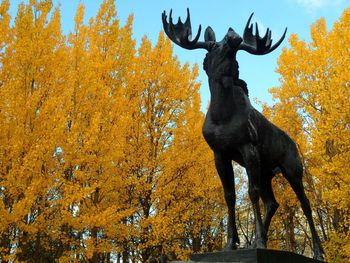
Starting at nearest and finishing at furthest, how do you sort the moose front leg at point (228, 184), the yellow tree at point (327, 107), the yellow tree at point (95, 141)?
the moose front leg at point (228, 184), the yellow tree at point (95, 141), the yellow tree at point (327, 107)

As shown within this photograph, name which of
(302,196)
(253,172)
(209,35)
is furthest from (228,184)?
(209,35)

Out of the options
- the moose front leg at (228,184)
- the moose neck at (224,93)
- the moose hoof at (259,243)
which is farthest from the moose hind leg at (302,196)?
the moose hoof at (259,243)

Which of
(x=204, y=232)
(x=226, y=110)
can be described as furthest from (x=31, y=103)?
(x=204, y=232)

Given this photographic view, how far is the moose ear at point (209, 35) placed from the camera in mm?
4854

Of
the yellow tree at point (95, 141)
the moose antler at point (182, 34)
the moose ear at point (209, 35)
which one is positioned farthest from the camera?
the yellow tree at point (95, 141)

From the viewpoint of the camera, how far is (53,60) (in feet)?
32.8

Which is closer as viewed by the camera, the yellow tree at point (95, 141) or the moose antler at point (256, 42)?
the moose antler at point (256, 42)

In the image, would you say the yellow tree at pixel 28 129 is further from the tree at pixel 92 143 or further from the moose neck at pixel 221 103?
the moose neck at pixel 221 103

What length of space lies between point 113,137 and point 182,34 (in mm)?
5750

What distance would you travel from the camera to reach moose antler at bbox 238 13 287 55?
4508mm

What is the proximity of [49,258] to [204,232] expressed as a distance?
31.9 ft

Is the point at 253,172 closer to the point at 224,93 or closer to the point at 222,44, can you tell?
the point at 224,93

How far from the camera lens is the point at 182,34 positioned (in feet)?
Result: 15.6

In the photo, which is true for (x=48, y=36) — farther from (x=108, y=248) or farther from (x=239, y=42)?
(x=239, y=42)
